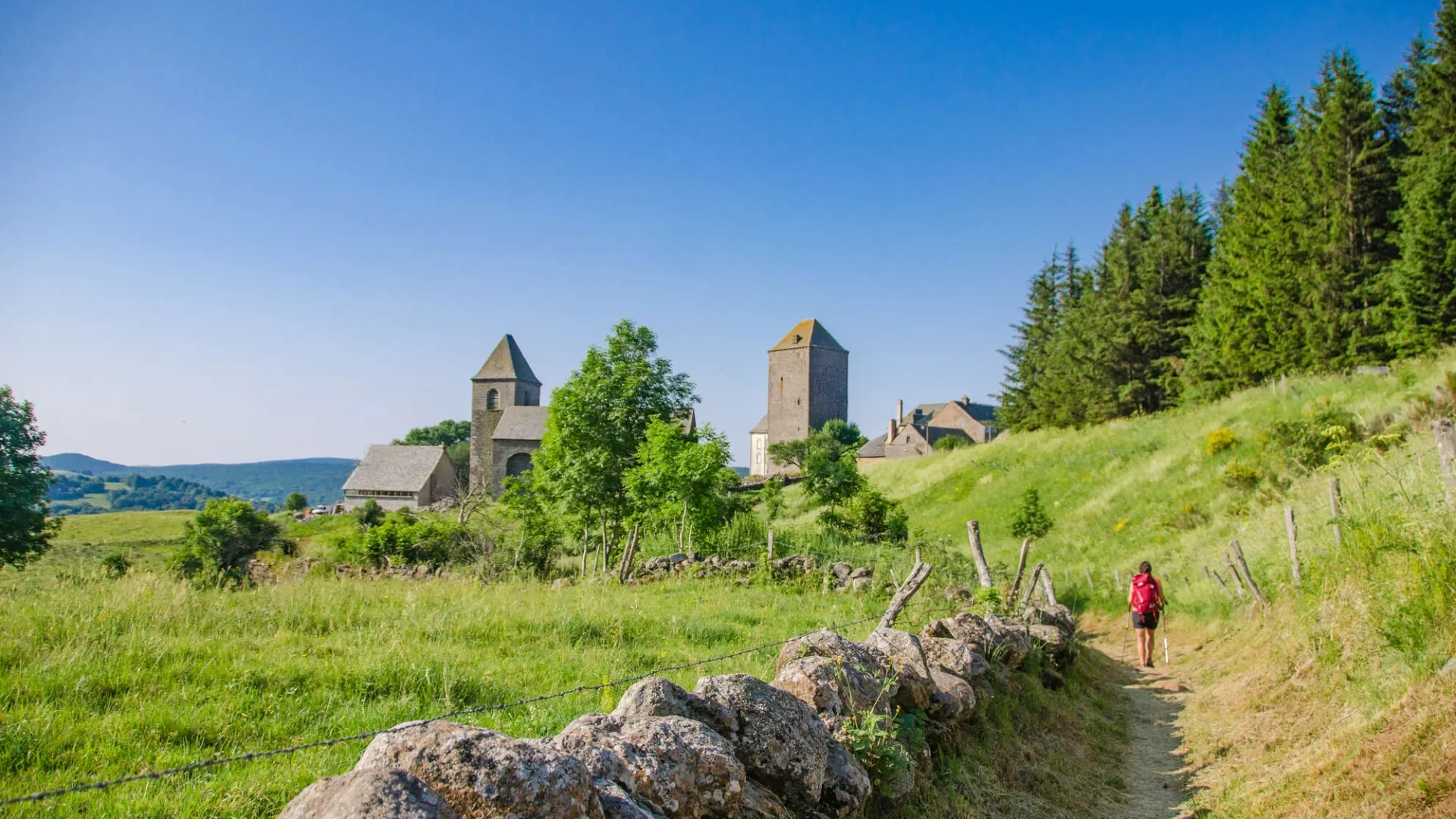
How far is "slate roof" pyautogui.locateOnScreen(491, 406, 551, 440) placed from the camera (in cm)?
7669

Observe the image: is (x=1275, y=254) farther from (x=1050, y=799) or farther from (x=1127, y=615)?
(x=1050, y=799)

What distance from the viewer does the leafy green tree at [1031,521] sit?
2183 centimetres

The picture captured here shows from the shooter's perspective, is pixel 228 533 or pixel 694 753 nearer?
pixel 694 753

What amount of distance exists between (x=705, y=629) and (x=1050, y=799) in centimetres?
402

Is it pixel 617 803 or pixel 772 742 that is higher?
pixel 617 803

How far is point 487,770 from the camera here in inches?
88.7

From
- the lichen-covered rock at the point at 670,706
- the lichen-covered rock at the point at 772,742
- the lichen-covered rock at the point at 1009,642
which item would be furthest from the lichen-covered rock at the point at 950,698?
the lichen-covered rock at the point at 670,706

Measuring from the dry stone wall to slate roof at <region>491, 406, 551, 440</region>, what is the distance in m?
72.9

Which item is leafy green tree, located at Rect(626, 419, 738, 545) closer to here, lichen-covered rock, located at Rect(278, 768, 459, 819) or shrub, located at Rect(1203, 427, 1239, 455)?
shrub, located at Rect(1203, 427, 1239, 455)

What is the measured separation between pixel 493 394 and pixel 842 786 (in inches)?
3251

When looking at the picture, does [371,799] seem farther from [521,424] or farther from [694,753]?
[521,424]

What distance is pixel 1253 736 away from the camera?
22.3 feet

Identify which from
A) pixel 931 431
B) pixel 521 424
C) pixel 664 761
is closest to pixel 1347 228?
pixel 664 761

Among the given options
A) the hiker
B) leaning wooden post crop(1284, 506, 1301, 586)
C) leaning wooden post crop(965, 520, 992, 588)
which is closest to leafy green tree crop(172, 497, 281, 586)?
leaning wooden post crop(965, 520, 992, 588)
